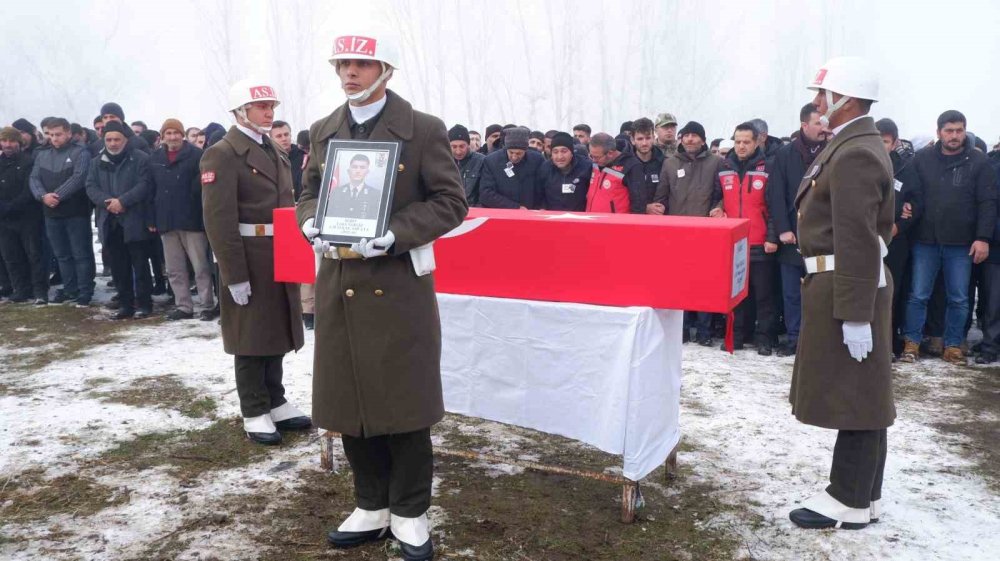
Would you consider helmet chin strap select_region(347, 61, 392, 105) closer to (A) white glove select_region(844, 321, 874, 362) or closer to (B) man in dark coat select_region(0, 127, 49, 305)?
(A) white glove select_region(844, 321, 874, 362)

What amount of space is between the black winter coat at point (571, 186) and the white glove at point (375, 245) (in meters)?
4.60

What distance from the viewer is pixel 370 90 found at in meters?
3.00

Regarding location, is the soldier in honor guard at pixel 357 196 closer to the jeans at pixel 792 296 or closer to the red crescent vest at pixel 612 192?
the red crescent vest at pixel 612 192

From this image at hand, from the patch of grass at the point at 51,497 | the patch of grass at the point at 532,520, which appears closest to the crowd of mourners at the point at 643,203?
the patch of grass at the point at 51,497

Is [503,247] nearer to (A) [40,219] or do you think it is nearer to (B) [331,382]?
(B) [331,382]

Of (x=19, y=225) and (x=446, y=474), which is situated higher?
(x=19, y=225)

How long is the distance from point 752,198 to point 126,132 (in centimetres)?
617

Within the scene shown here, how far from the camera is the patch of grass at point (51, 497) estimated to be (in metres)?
3.73

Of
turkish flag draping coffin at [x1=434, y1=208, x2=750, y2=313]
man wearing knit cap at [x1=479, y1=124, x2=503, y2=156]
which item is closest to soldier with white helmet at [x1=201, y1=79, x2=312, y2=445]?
turkish flag draping coffin at [x1=434, y1=208, x2=750, y2=313]

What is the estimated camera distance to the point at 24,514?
3711 mm

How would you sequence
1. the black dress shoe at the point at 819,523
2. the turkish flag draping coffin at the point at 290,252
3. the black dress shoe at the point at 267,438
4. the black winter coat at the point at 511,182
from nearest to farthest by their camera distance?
the black dress shoe at the point at 819,523 → the turkish flag draping coffin at the point at 290,252 → the black dress shoe at the point at 267,438 → the black winter coat at the point at 511,182

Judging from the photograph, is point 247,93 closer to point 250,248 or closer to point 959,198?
point 250,248

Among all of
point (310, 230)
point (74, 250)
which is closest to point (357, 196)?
point (310, 230)

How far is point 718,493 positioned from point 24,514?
316 cm
